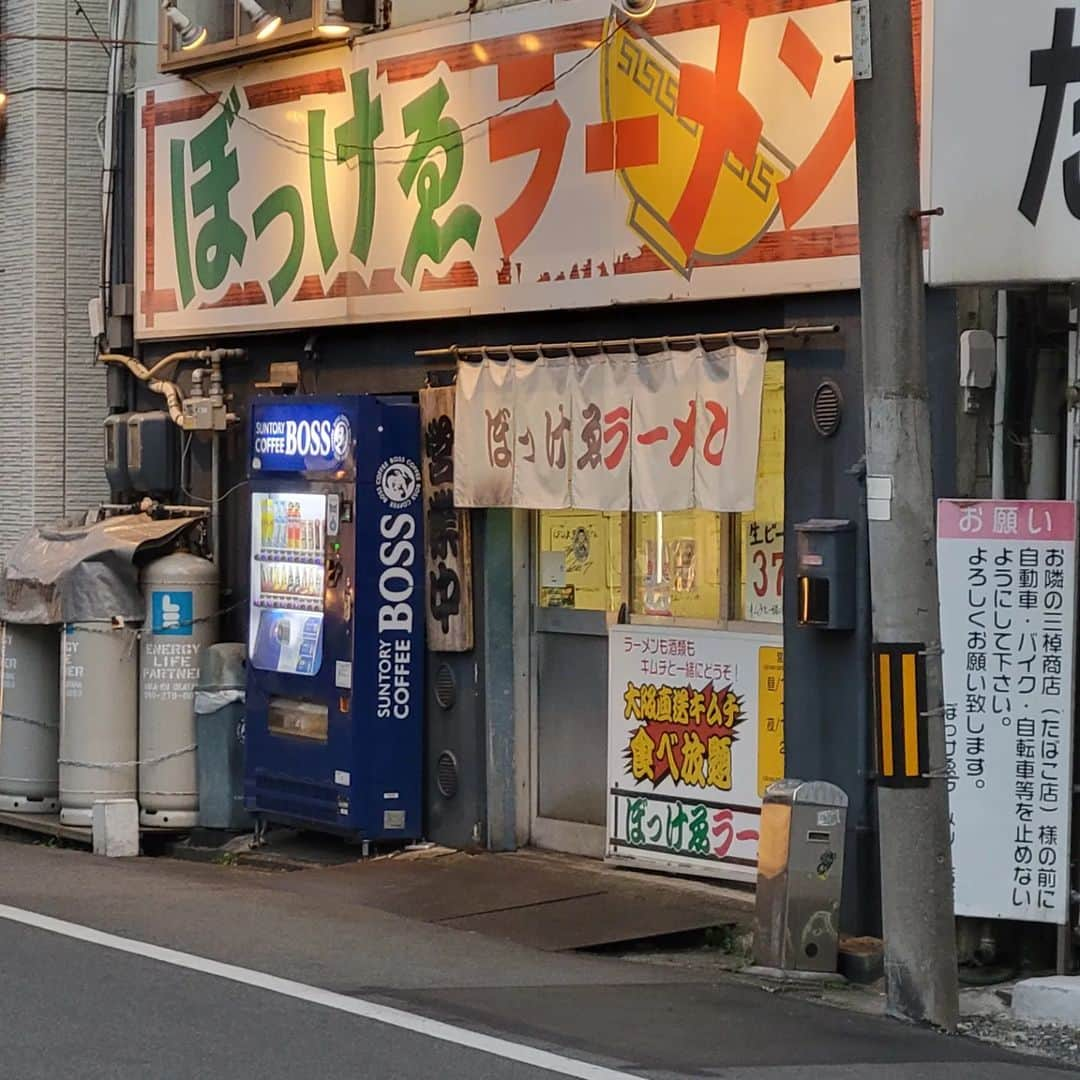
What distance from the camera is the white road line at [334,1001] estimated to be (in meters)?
7.73

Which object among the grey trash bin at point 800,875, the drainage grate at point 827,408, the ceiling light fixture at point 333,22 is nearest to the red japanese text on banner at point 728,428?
the drainage grate at point 827,408

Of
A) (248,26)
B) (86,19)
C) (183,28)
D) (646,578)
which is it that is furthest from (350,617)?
(86,19)

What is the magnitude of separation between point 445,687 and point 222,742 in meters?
1.84

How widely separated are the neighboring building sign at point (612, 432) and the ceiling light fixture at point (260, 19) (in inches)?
113

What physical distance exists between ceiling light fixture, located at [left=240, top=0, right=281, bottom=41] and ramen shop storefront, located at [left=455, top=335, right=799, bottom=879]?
114 inches

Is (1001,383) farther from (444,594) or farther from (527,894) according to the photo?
(444,594)

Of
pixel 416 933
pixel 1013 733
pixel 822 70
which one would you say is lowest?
pixel 416 933

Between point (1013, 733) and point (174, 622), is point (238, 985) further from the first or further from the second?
point (174, 622)

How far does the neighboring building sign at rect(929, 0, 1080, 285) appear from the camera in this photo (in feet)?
29.7

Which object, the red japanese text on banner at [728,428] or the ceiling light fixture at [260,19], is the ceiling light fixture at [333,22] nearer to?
the ceiling light fixture at [260,19]

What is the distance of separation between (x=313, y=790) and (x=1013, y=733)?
509 centimetres

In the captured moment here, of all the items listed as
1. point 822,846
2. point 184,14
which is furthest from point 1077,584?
point 184,14

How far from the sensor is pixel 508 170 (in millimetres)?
12430

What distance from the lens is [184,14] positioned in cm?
1480
